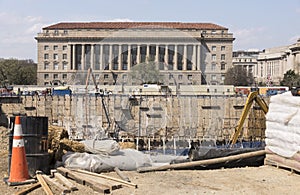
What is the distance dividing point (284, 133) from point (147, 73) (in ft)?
27.3

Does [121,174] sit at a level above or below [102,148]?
below

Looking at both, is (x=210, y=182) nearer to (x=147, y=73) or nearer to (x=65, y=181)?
(x=65, y=181)

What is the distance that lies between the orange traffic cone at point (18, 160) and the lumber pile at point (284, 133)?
15.6ft

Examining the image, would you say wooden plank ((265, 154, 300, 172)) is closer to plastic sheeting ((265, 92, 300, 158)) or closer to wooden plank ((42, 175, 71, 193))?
plastic sheeting ((265, 92, 300, 158))

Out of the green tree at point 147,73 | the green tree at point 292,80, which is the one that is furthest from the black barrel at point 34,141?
the green tree at point 292,80

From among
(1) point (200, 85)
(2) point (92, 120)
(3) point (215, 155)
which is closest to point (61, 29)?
(2) point (92, 120)

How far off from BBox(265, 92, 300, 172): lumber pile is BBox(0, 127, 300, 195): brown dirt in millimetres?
219

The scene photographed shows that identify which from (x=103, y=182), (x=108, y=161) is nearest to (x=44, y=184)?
(x=103, y=182)

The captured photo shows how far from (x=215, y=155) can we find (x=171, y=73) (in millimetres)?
5216

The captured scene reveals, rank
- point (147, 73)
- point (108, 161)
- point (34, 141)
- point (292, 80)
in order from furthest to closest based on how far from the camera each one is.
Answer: point (292, 80), point (147, 73), point (108, 161), point (34, 141)

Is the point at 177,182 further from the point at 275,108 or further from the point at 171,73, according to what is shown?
the point at 171,73

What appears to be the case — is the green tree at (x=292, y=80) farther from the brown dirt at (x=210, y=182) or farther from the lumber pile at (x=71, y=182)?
the lumber pile at (x=71, y=182)

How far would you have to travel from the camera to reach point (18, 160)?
771 centimetres

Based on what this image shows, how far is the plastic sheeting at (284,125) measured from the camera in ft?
29.0
